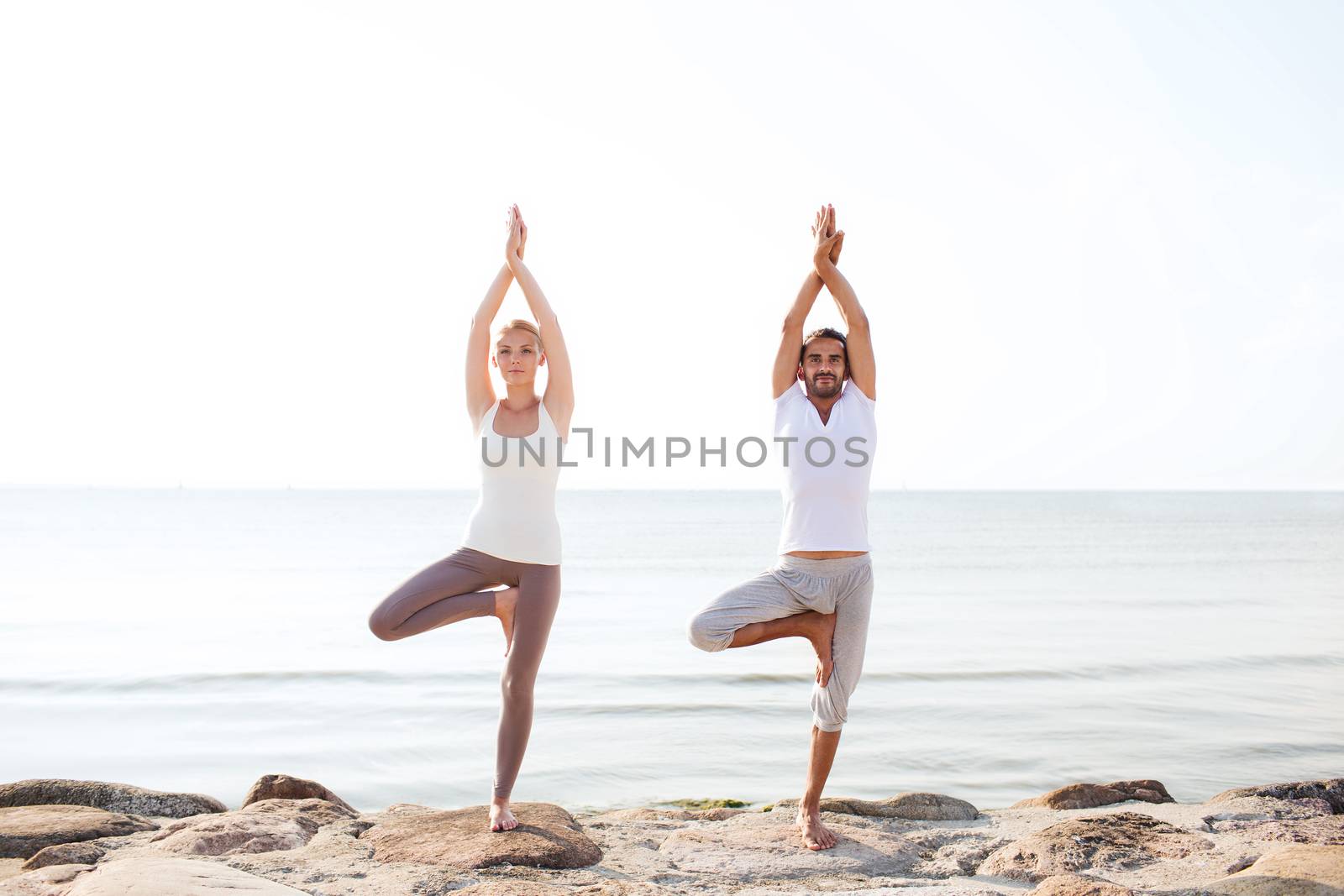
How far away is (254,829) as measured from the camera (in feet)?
14.8

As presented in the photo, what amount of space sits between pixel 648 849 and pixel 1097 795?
276 centimetres

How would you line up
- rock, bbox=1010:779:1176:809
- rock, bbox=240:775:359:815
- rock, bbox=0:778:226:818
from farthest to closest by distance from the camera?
rock, bbox=1010:779:1176:809 < rock, bbox=240:775:359:815 < rock, bbox=0:778:226:818

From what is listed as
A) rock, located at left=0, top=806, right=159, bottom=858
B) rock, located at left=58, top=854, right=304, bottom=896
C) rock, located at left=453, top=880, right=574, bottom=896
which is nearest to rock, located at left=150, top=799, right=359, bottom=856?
rock, located at left=0, top=806, right=159, bottom=858

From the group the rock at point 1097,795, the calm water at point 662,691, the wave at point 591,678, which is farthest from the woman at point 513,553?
the wave at point 591,678

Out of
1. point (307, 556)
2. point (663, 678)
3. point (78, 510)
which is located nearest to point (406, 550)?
point (307, 556)

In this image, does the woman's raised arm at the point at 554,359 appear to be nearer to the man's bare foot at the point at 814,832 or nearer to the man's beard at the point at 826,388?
the man's beard at the point at 826,388

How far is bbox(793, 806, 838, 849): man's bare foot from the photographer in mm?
4344

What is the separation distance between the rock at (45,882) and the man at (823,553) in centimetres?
248

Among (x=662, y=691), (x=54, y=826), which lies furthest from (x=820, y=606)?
(x=662, y=691)

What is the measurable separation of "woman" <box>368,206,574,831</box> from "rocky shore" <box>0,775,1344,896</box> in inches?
19.1

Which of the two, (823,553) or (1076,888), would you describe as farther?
(823,553)

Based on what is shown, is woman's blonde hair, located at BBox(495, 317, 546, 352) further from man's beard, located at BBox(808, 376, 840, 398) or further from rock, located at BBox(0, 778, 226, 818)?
rock, located at BBox(0, 778, 226, 818)

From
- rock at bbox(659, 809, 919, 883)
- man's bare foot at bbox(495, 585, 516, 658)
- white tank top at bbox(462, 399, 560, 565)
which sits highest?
white tank top at bbox(462, 399, 560, 565)

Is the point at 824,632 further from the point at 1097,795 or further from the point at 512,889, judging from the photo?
the point at 1097,795
